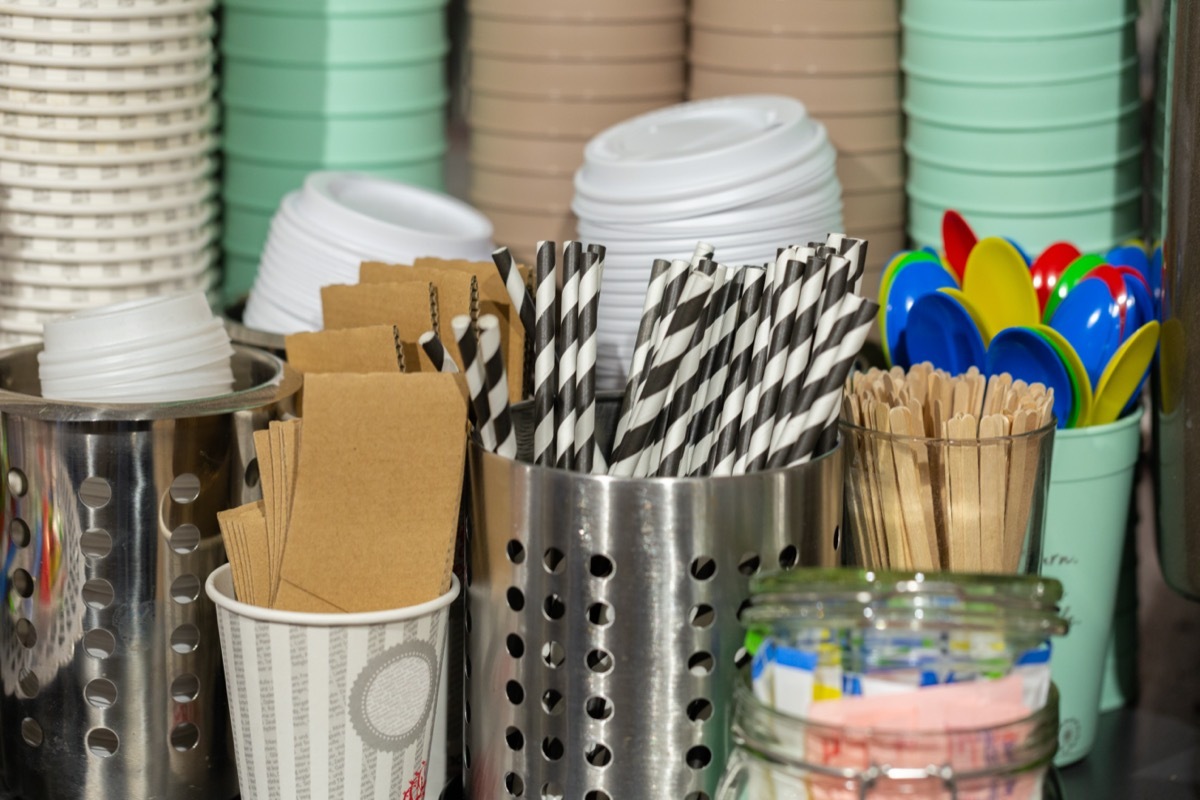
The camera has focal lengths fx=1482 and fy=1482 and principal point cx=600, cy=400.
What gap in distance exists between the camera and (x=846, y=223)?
3.29 feet

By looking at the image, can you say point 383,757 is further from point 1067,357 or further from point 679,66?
point 679,66

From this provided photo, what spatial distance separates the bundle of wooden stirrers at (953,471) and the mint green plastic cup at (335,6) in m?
0.47

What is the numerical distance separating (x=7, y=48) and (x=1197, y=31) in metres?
0.66

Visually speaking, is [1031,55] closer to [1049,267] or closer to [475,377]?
[1049,267]

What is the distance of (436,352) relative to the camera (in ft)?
2.25

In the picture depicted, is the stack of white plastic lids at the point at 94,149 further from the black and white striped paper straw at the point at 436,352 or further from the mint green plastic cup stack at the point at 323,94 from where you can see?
the black and white striped paper straw at the point at 436,352

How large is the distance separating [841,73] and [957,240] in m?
0.17

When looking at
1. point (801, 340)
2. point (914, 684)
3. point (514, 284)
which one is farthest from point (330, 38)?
point (914, 684)

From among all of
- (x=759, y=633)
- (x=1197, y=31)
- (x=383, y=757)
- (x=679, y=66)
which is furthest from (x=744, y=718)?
(x=679, y=66)

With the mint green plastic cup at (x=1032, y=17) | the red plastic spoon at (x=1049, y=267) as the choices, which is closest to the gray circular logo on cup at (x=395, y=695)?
the red plastic spoon at (x=1049, y=267)

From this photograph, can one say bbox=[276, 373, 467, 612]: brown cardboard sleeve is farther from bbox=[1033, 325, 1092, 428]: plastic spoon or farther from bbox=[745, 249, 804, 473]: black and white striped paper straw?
bbox=[1033, 325, 1092, 428]: plastic spoon

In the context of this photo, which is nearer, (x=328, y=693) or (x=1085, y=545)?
(x=328, y=693)

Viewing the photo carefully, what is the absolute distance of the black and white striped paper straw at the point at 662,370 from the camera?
652 millimetres

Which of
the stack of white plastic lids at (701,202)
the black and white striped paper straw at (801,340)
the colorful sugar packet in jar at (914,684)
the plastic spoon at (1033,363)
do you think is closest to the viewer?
the colorful sugar packet in jar at (914,684)
